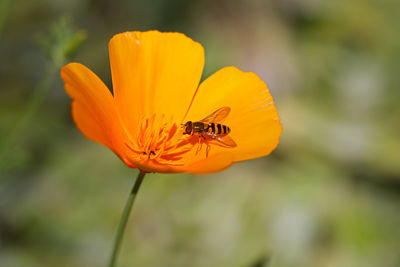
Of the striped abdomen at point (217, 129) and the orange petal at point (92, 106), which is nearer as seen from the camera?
the orange petal at point (92, 106)

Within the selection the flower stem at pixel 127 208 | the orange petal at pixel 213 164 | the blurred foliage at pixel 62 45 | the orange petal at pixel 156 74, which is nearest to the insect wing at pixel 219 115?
the orange petal at pixel 156 74

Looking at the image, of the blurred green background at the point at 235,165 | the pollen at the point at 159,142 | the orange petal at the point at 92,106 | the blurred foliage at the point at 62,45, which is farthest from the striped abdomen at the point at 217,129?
the blurred green background at the point at 235,165

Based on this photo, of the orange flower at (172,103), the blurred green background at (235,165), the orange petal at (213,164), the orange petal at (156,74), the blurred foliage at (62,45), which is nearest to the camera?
the orange petal at (213,164)

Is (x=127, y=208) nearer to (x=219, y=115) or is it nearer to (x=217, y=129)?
(x=217, y=129)

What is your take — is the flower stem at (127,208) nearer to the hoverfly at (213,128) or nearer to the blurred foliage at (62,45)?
the hoverfly at (213,128)

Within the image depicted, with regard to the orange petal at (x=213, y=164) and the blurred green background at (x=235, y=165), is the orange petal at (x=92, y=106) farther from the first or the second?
the blurred green background at (x=235, y=165)

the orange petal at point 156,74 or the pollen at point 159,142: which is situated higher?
the orange petal at point 156,74

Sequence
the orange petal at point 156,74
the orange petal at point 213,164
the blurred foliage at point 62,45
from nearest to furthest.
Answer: the orange petal at point 213,164
the orange petal at point 156,74
the blurred foliage at point 62,45

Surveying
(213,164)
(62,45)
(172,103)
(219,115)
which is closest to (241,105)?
(219,115)
